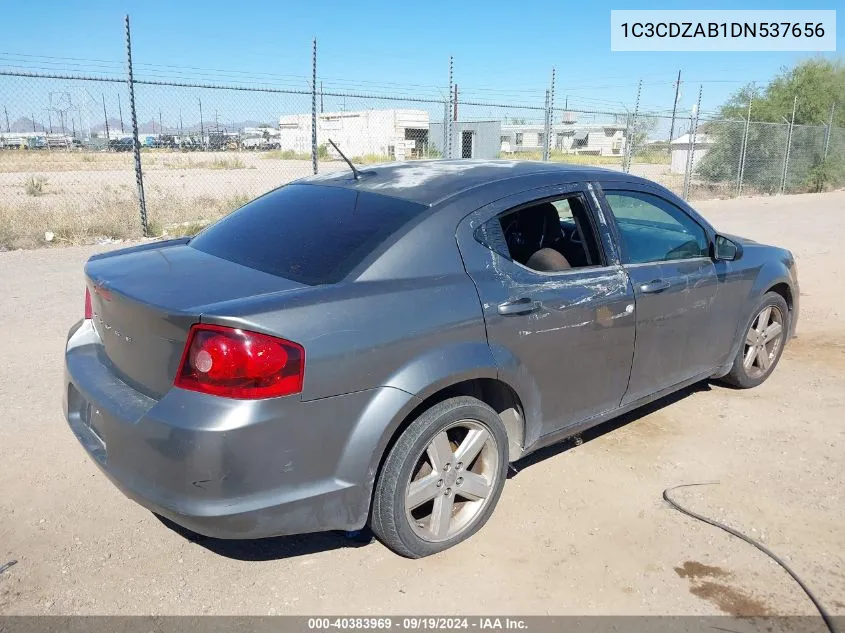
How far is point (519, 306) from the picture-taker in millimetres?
2938

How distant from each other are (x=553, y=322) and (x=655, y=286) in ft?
2.69

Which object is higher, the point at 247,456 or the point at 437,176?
the point at 437,176

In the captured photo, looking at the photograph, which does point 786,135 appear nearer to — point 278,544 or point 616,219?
point 616,219

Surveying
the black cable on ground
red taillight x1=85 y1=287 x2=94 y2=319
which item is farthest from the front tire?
red taillight x1=85 y1=287 x2=94 y2=319

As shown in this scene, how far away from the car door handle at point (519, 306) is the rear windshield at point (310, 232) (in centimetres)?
55

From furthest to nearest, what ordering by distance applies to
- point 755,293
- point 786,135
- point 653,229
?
point 786,135
point 755,293
point 653,229

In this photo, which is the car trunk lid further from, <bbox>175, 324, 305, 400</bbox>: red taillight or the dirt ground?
the dirt ground

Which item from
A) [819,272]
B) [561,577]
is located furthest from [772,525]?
[819,272]

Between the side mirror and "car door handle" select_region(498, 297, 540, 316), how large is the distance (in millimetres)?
1632

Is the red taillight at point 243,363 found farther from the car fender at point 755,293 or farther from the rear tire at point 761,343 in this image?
the rear tire at point 761,343

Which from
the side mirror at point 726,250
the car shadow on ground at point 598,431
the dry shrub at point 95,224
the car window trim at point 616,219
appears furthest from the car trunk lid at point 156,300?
the dry shrub at point 95,224

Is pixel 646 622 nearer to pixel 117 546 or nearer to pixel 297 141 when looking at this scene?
pixel 117 546

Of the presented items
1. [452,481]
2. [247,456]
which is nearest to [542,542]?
[452,481]

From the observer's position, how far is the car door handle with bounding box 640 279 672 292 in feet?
11.5
